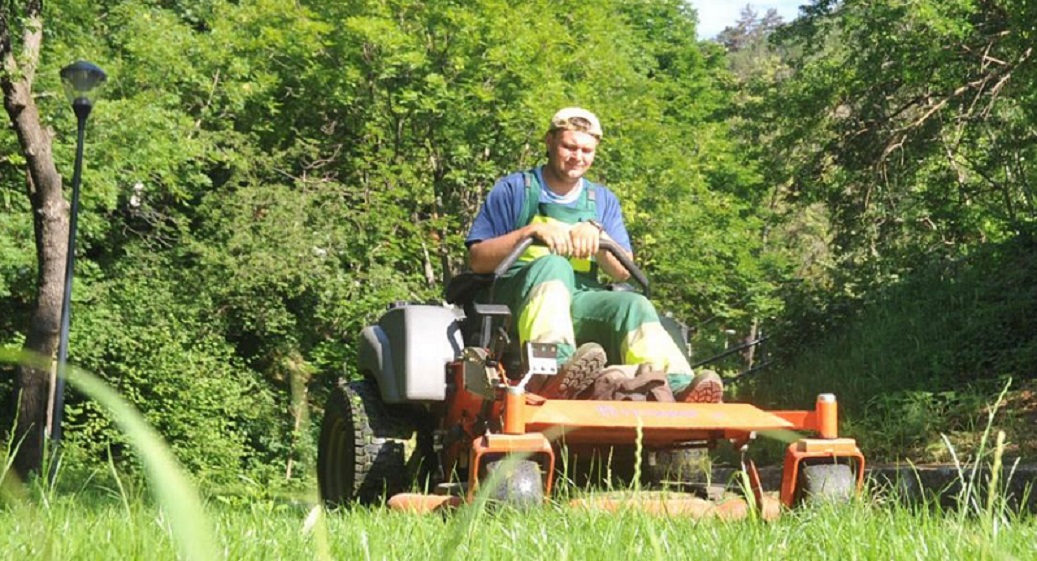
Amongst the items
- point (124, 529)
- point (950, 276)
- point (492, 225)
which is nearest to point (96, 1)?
point (950, 276)

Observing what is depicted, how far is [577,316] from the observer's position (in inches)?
223

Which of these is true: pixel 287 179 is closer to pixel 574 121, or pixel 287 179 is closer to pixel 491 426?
pixel 574 121

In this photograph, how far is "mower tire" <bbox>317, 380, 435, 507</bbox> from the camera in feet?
19.2

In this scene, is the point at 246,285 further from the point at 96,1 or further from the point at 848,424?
the point at 848,424

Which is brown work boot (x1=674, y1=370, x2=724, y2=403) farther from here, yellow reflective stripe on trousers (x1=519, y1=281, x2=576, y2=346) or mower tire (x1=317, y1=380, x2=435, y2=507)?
mower tire (x1=317, y1=380, x2=435, y2=507)

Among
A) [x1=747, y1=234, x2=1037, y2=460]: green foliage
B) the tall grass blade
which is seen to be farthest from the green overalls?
the tall grass blade

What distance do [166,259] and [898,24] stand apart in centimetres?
1188

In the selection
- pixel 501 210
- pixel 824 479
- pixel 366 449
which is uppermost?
pixel 501 210

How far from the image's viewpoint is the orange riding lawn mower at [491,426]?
4.68 meters

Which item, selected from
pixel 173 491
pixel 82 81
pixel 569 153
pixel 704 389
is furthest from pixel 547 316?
pixel 82 81

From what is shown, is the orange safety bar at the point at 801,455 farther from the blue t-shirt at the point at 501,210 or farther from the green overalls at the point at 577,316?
the blue t-shirt at the point at 501,210

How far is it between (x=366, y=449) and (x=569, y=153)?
4.97 feet

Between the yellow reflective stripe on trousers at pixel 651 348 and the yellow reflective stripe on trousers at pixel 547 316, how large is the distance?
0.73 ft

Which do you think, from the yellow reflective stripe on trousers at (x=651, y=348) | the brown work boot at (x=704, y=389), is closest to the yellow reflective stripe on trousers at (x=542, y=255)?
the yellow reflective stripe on trousers at (x=651, y=348)
